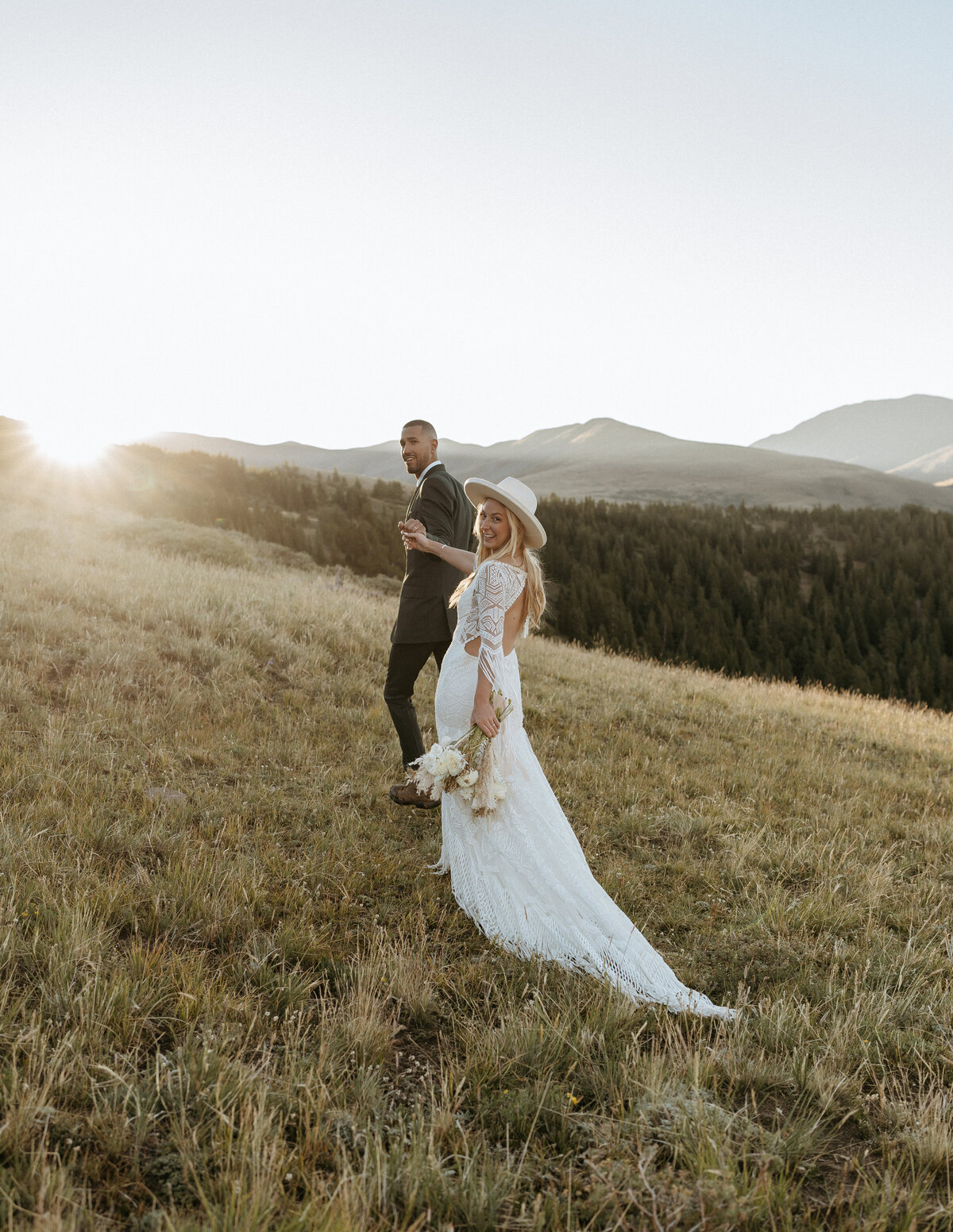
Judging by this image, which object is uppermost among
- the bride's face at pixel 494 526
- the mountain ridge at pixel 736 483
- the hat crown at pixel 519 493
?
the mountain ridge at pixel 736 483

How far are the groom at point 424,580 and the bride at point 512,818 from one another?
2.34 feet

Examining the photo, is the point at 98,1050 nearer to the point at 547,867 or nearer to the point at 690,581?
the point at 547,867

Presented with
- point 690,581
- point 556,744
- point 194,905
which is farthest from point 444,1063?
point 690,581

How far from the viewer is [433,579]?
Result: 16.9 ft

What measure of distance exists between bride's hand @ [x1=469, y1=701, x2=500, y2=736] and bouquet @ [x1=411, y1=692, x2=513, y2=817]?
6cm

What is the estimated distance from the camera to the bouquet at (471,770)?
3832mm

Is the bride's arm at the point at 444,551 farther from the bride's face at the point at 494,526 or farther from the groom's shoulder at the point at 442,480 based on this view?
the bride's face at the point at 494,526

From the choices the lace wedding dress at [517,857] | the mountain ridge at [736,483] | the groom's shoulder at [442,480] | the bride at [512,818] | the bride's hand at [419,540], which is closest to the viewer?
the lace wedding dress at [517,857]

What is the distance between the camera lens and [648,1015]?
10.1 ft

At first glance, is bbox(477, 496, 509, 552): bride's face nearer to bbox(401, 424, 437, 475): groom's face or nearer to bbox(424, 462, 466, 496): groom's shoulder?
bbox(424, 462, 466, 496): groom's shoulder

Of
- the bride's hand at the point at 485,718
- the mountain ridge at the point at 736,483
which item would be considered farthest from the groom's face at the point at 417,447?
the mountain ridge at the point at 736,483

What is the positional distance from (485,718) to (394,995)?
1398 mm

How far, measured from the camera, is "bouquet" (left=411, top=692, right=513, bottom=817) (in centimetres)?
383

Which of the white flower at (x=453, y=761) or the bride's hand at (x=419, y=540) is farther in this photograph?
the bride's hand at (x=419, y=540)
